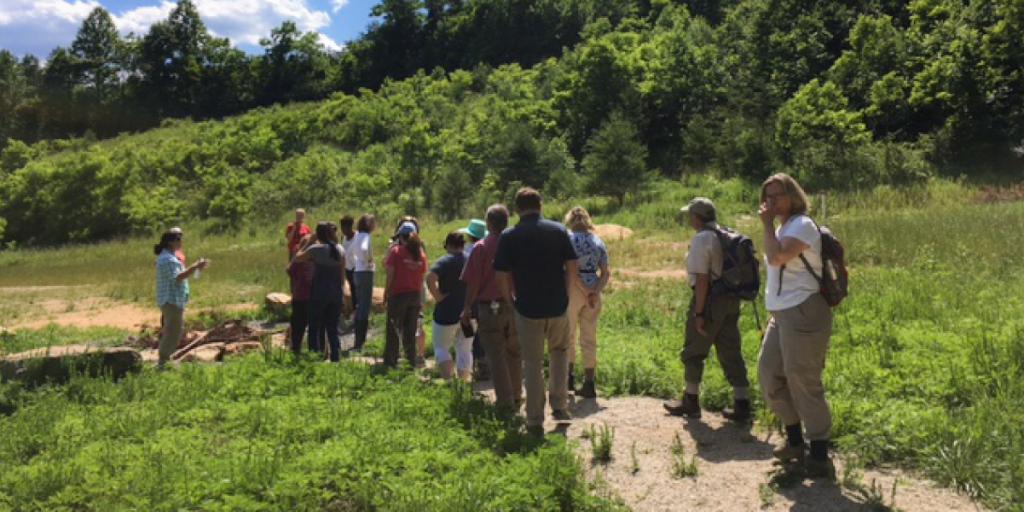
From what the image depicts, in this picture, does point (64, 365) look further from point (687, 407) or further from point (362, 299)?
point (687, 407)

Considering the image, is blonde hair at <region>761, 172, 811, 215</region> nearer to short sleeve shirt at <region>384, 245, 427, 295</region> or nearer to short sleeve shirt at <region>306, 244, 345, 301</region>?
short sleeve shirt at <region>384, 245, 427, 295</region>

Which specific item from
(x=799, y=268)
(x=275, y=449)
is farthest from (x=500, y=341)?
(x=799, y=268)

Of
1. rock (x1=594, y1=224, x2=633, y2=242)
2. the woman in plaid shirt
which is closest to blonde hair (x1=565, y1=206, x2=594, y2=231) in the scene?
the woman in plaid shirt

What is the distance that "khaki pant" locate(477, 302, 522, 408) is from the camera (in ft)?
18.9

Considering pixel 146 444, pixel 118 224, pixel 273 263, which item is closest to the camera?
pixel 146 444

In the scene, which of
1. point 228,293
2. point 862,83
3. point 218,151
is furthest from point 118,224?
point 862,83

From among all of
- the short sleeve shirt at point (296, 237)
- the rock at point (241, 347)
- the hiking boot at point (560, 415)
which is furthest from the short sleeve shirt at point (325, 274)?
the short sleeve shirt at point (296, 237)

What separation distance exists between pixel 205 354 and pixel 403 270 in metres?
3.59

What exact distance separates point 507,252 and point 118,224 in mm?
41636

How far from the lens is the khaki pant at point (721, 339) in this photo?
5.51 meters

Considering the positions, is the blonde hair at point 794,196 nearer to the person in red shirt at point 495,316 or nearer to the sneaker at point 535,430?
the person in red shirt at point 495,316

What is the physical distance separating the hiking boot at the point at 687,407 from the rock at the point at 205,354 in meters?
5.79

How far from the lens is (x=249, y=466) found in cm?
421

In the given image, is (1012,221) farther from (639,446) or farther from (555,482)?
(555,482)
